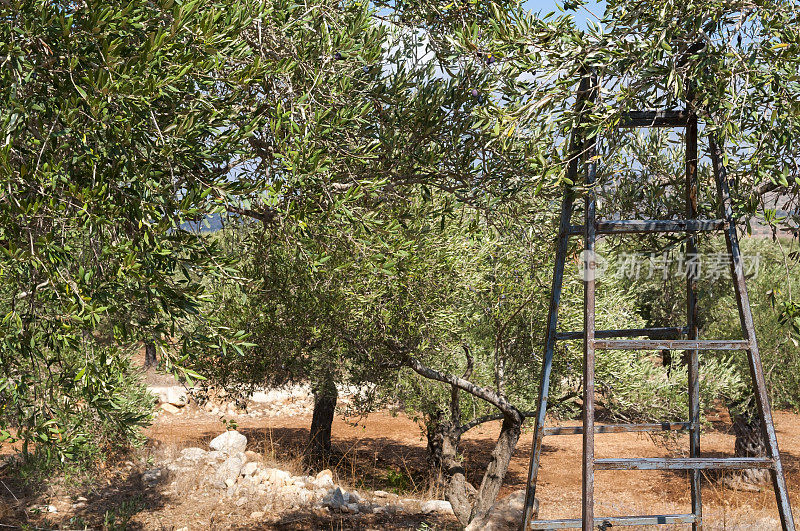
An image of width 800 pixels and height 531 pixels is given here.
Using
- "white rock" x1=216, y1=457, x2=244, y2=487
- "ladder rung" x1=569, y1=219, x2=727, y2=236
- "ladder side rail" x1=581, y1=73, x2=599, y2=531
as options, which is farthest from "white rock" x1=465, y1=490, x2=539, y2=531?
"white rock" x1=216, y1=457, x2=244, y2=487

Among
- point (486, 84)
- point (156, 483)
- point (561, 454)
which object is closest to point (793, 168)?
point (486, 84)

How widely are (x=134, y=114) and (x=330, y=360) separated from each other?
6400 millimetres

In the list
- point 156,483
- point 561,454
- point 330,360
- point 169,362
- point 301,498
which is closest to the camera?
point 169,362

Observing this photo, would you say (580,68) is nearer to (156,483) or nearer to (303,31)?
(303,31)

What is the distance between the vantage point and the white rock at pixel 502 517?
6578 millimetres

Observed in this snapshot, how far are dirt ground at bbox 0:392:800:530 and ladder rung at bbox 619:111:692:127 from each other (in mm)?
4074

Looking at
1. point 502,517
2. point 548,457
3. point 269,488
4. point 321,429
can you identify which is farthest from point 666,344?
point 548,457

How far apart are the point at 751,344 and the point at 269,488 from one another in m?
9.24

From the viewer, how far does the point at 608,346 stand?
4.23 metres

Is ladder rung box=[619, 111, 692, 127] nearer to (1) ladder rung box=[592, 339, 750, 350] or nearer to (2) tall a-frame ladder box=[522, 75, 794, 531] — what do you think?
(2) tall a-frame ladder box=[522, 75, 794, 531]

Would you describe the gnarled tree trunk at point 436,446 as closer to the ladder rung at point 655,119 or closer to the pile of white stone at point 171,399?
the ladder rung at point 655,119

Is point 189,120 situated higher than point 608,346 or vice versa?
point 189,120

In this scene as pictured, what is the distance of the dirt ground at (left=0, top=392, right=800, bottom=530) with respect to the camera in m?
9.77

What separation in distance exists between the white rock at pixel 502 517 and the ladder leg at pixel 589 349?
250 centimetres
